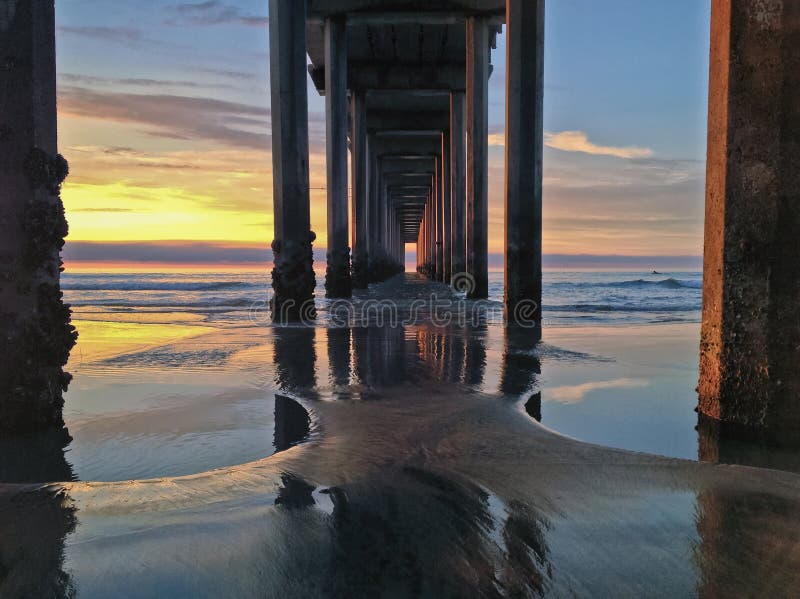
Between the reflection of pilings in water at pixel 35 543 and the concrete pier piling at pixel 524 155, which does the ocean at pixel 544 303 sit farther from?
the reflection of pilings in water at pixel 35 543

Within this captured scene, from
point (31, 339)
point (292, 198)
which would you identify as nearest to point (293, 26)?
point (292, 198)

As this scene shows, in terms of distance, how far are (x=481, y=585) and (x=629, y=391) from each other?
313cm

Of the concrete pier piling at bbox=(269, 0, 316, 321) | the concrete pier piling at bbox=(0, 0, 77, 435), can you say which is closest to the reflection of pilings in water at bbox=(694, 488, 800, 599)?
the concrete pier piling at bbox=(0, 0, 77, 435)

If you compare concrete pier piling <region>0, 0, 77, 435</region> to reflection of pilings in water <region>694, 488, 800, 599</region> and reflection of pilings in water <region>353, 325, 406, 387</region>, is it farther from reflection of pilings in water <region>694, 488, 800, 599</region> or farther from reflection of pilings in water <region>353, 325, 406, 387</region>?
reflection of pilings in water <region>694, 488, 800, 599</region>

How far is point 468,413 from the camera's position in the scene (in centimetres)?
353

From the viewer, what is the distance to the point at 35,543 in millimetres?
1849

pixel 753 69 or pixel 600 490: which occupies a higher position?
pixel 753 69

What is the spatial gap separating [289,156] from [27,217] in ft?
23.5

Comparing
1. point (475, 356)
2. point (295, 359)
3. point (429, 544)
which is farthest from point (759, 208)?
point (295, 359)

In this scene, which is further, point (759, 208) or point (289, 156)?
point (289, 156)

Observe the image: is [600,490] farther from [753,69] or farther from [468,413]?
[753,69]

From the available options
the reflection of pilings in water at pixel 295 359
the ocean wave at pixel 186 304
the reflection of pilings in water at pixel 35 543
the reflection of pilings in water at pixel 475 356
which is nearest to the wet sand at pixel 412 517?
the reflection of pilings in water at pixel 35 543

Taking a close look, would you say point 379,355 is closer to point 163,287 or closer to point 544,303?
point 544,303

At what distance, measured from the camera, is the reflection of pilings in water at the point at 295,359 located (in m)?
4.53
